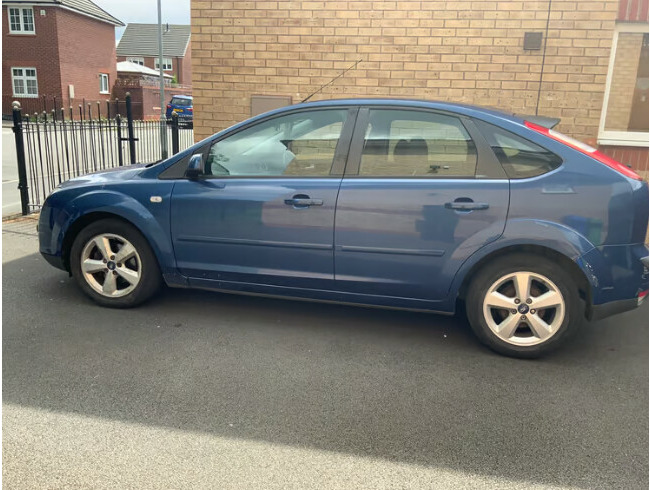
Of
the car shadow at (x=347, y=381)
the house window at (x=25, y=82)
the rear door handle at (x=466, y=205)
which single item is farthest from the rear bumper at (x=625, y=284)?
the house window at (x=25, y=82)

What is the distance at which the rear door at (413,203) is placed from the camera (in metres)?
3.74

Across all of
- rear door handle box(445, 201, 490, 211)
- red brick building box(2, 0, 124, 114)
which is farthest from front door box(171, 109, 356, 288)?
red brick building box(2, 0, 124, 114)

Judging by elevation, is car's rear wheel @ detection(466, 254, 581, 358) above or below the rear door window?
below

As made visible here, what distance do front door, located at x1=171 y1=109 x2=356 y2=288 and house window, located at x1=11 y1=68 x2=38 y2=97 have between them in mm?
36120

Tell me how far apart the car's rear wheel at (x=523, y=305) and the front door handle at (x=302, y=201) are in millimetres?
1175

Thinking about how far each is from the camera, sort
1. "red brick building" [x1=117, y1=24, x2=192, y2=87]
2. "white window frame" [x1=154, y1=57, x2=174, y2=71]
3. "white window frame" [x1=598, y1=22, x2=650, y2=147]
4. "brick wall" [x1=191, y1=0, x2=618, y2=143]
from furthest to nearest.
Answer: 1. "white window frame" [x1=154, y1=57, x2=174, y2=71]
2. "red brick building" [x1=117, y1=24, x2=192, y2=87]
3. "white window frame" [x1=598, y1=22, x2=650, y2=147]
4. "brick wall" [x1=191, y1=0, x2=618, y2=143]

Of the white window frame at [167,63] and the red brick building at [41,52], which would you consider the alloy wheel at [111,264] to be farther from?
the white window frame at [167,63]

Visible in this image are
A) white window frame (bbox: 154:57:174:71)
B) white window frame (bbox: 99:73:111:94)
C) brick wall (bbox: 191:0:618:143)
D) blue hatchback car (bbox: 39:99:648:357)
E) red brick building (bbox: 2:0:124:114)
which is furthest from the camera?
white window frame (bbox: 154:57:174:71)

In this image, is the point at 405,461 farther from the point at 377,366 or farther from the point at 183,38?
the point at 183,38

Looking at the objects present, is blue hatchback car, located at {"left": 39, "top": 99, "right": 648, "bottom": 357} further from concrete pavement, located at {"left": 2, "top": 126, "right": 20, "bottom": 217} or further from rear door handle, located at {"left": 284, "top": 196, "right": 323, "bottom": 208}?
concrete pavement, located at {"left": 2, "top": 126, "right": 20, "bottom": 217}

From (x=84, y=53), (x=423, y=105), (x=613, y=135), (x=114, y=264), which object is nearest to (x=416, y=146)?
(x=423, y=105)

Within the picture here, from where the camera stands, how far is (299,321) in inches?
175

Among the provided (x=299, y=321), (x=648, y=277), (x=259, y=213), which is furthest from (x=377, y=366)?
(x=648, y=277)

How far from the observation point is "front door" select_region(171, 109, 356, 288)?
4.02 meters
